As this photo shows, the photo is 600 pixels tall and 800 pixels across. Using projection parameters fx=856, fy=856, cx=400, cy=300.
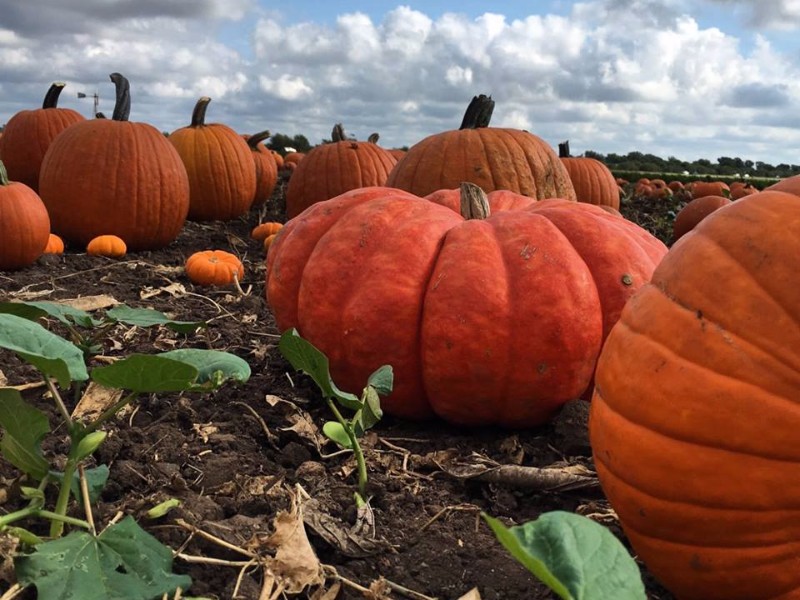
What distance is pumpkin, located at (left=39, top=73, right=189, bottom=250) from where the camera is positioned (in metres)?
6.60

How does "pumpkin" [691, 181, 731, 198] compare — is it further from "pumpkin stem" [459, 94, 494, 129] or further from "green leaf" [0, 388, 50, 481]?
"green leaf" [0, 388, 50, 481]

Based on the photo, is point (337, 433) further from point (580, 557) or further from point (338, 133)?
point (338, 133)

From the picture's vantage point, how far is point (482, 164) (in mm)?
4762

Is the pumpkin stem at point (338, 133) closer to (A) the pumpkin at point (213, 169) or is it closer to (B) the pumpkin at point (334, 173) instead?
(B) the pumpkin at point (334, 173)

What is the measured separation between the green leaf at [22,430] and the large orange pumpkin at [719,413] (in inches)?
47.8

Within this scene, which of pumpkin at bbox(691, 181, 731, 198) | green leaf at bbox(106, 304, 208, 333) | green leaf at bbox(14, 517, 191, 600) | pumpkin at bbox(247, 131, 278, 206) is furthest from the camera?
pumpkin at bbox(691, 181, 731, 198)

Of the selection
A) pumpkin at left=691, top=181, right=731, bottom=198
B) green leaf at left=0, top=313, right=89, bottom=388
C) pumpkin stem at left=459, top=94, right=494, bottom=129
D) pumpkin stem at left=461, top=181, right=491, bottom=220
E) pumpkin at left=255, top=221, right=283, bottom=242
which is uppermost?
pumpkin stem at left=459, top=94, right=494, bottom=129

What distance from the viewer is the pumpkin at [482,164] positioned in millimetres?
4730

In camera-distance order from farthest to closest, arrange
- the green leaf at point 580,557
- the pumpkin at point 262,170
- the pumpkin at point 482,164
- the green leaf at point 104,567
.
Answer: the pumpkin at point 262,170 → the pumpkin at point 482,164 → the green leaf at point 104,567 → the green leaf at point 580,557

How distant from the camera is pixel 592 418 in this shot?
1895 millimetres

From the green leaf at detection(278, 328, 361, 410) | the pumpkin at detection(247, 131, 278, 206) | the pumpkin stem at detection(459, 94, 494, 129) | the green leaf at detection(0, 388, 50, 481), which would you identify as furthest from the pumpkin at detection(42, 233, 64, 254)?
the green leaf at detection(0, 388, 50, 481)

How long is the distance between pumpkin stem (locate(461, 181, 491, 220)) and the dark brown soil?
0.73m

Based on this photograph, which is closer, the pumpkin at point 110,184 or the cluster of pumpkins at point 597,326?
the cluster of pumpkins at point 597,326

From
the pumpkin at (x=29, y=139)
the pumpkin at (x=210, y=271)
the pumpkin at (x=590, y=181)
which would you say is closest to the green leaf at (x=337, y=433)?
the pumpkin at (x=210, y=271)
